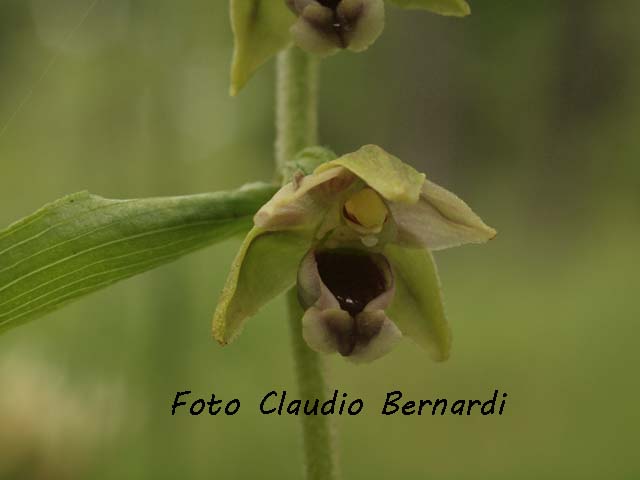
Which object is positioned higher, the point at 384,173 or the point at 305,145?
the point at 305,145

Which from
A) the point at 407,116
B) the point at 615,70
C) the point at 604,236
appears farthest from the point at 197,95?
the point at 615,70

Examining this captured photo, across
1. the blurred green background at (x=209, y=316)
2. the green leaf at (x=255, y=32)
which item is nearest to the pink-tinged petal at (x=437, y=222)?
the green leaf at (x=255, y=32)

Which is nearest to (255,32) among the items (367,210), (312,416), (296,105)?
(296,105)

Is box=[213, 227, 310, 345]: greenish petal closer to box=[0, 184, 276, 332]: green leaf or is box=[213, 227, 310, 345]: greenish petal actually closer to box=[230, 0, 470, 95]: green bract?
box=[0, 184, 276, 332]: green leaf

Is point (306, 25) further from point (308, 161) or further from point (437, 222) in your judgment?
point (437, 222)

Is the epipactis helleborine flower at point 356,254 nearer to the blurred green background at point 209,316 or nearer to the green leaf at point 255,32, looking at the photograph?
the green leaf at point 255,32

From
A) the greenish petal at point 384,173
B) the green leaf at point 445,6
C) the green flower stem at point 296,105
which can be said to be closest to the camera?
the greenish petal at point 384,173

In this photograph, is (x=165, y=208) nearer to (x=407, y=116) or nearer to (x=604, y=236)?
(x=604, y=236)
